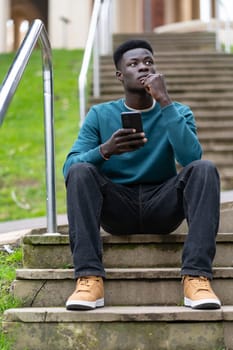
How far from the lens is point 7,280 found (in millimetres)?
3238

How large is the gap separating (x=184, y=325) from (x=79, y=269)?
464mm

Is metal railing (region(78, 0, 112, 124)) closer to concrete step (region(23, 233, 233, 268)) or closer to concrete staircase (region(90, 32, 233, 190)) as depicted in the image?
concrete staircase (region(90, 32, 233, 190))

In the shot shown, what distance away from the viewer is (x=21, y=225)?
481 centimetres

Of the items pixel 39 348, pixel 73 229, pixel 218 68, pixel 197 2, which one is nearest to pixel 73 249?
pixel 73 229

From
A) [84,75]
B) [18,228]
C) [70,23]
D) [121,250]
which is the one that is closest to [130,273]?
[121,250]

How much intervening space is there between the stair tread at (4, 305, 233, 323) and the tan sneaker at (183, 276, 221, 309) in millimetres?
24

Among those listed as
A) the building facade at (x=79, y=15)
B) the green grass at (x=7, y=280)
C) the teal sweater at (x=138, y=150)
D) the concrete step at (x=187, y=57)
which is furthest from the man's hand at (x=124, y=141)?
the building facade at (x=79, y=15)

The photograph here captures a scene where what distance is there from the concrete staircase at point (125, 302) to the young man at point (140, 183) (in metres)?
0.07

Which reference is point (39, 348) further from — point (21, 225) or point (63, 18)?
point (63, 18)

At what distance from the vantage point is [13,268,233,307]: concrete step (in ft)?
9.97

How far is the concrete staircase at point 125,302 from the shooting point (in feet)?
9.25

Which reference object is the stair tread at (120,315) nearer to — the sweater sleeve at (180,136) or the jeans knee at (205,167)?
the jeans knee at (205,167)

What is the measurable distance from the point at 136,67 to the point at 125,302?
1.05 metres

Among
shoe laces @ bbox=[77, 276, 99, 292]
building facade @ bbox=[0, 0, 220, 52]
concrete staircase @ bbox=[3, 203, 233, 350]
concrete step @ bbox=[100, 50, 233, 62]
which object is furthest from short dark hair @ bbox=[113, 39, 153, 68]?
building facade @ bbox=[0, 0, 220, 52]
